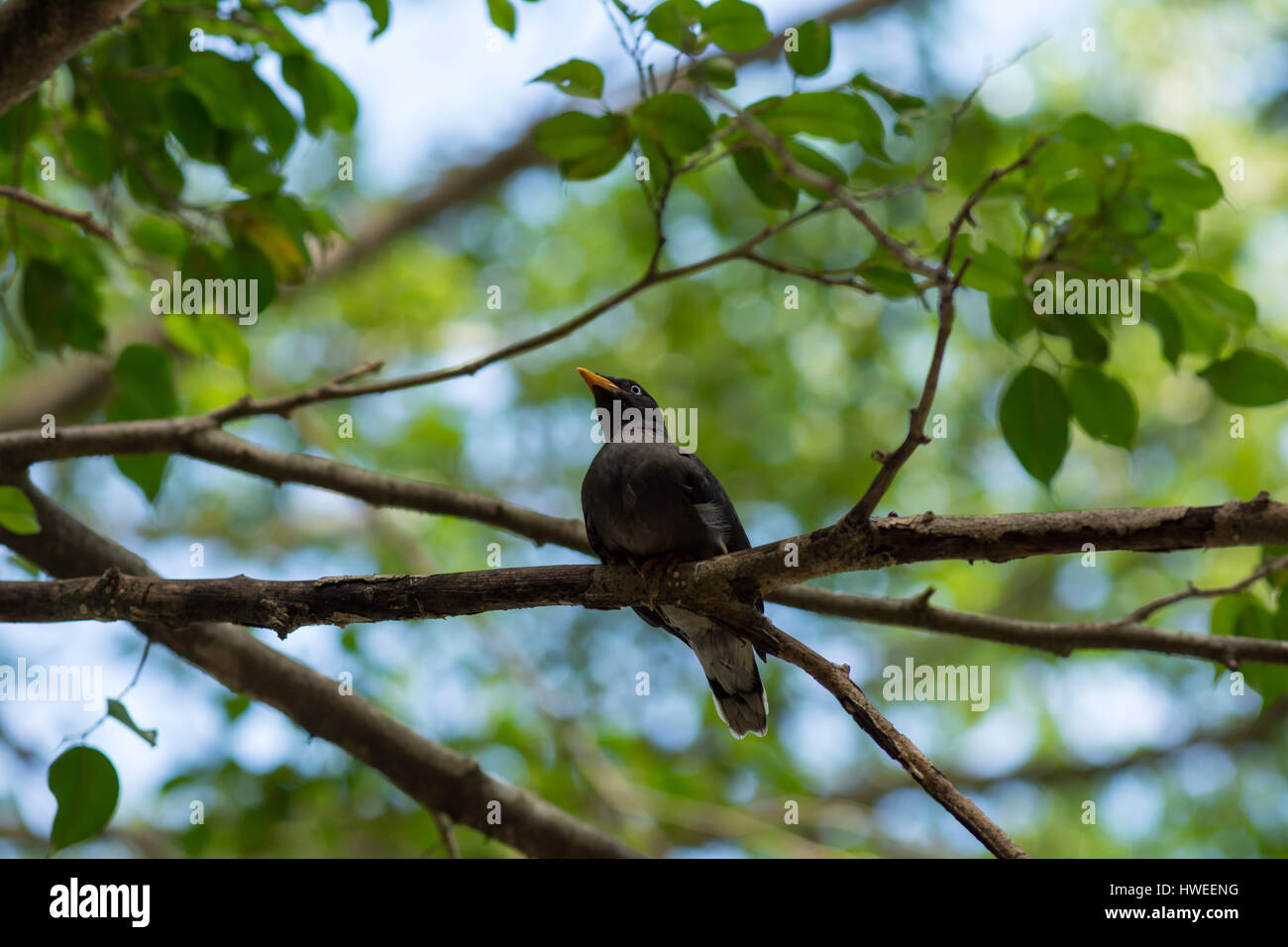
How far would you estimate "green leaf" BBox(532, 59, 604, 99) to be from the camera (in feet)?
10.6

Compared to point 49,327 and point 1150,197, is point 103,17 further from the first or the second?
point 1150,197

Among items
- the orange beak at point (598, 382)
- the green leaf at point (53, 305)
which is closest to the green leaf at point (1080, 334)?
the orange beak at point (598, 382)

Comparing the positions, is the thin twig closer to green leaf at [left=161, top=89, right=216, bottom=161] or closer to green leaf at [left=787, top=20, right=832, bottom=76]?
green leaf at [left=787, top=20, right=832, bottom=76]

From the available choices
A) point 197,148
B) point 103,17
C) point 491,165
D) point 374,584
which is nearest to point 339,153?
point 491,165

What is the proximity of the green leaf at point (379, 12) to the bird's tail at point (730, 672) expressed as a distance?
240cm

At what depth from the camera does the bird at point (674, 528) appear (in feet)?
11.2

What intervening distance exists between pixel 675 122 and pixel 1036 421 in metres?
1.62

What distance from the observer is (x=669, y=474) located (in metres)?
3.57

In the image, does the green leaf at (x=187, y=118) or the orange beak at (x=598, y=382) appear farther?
the orange beak at (x=598, y=382)

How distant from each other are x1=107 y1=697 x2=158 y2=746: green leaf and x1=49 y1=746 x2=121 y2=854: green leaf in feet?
0.51

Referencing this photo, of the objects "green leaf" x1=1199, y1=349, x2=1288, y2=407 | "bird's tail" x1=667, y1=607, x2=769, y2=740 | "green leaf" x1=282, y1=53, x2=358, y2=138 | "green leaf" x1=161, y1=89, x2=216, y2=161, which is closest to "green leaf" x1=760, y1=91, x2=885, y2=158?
"green leaf" x1=1199, y1=349, x2=1288, y2=407

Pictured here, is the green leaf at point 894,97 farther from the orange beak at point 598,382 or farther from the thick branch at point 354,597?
the thick branch at point 354,597

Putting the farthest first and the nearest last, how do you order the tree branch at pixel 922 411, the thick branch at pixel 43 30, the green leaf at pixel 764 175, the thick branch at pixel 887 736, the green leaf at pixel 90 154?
the green leaf at pixel 90 154 → the green leaf at pixel 764 175 → the thick branch at pixel 43 30 → the thick branch at pixel 887 736 → the tree branch at pixel 922 411

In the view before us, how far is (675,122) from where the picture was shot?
338 cm
